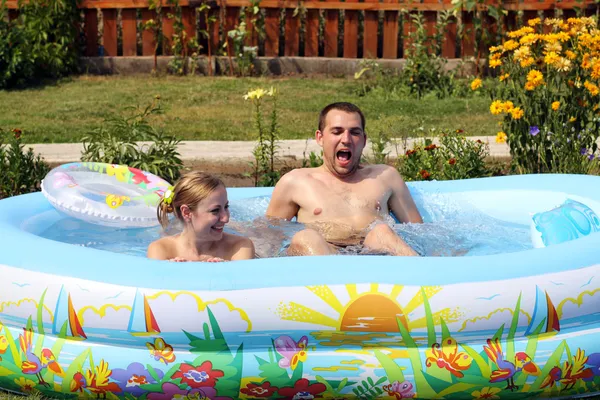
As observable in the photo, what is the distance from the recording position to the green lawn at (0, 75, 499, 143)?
7.76 m

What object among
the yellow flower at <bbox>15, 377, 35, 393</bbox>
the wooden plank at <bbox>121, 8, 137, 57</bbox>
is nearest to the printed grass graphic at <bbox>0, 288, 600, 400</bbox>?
the yellow flower at <bbox>15, 377, 35, 393</bbox>

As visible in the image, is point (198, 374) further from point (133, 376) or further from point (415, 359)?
point (415, 359)

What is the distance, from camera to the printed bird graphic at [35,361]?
3.50 meters

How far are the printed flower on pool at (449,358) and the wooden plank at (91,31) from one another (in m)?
7.82

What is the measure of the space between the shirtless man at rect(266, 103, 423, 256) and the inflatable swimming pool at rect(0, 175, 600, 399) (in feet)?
3.66

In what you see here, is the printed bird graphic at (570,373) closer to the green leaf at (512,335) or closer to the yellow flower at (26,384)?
the green leaf at (512,335)

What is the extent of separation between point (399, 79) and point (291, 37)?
1.59 meters

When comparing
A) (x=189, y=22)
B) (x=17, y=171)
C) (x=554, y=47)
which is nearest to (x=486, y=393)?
(x=554, y=47)

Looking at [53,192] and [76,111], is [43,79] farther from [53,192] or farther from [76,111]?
[53,192]

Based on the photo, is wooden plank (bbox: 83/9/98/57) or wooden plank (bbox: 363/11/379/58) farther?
wooden plank (bbox: 83/9/98/57)

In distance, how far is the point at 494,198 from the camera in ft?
16.6

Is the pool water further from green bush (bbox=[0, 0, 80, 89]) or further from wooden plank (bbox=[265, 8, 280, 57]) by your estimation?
wooden plank (bbox=[265, 8, 280, 57])

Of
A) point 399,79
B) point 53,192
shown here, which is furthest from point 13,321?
point 399,79

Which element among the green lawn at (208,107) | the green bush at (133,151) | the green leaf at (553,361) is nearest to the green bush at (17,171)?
the green bush at (133,151)
